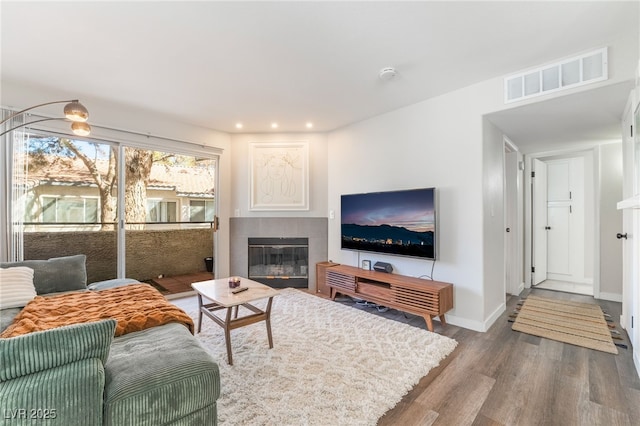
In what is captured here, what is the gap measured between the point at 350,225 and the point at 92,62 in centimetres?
323

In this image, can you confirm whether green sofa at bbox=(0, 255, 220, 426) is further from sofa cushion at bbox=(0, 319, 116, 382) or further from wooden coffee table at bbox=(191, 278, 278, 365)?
wooden coffee table at bbox=(191, 278, 278, 365)

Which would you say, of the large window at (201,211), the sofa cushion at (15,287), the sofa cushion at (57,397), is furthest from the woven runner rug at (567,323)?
the sofa cushion at (15,287)

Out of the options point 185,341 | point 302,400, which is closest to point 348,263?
point 302,400

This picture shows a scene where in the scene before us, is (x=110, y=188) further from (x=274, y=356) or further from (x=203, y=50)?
(x=274, y=356)

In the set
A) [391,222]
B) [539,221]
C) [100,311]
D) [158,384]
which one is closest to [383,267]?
[391,222]

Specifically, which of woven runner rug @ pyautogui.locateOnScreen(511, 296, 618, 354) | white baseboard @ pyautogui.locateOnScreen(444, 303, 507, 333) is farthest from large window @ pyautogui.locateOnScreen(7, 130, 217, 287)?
woven runner rug @ pyautogui.locateOnScreen(511, 296, 618, 354)

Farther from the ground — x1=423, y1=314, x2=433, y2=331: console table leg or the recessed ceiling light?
the recessed ceiling light

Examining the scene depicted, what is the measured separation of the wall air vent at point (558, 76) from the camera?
7.21 ft

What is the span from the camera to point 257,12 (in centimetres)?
183

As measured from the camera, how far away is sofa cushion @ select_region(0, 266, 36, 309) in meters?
2.07

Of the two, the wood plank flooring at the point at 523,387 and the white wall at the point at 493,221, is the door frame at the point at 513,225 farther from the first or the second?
the wood plank flooring at the point at 523,387

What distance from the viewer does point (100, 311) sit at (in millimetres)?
1940

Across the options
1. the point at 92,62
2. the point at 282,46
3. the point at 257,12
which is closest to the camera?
the point at 257,12

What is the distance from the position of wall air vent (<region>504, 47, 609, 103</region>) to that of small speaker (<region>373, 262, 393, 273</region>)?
7.08ft
